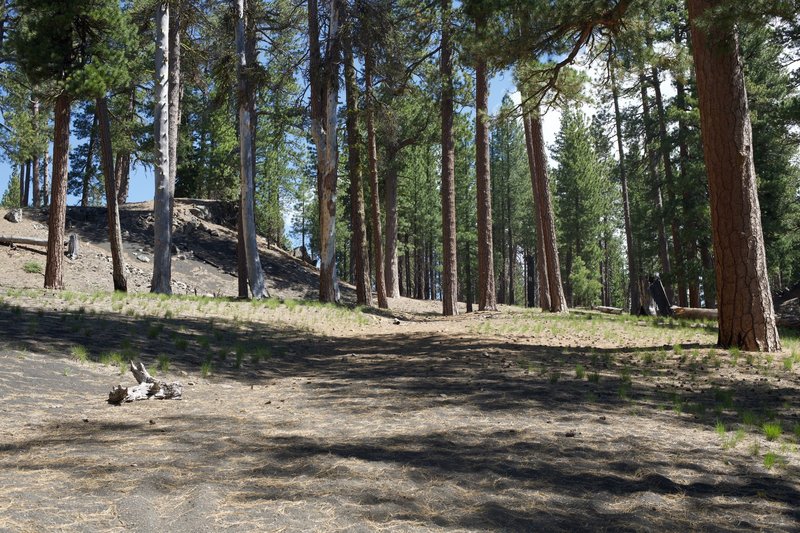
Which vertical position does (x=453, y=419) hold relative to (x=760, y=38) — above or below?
below

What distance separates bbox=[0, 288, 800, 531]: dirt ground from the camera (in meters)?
2.89

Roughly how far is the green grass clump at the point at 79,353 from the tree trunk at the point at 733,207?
29.7 feet

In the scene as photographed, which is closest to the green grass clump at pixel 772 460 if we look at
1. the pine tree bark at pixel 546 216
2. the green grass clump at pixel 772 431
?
the green grass clump at pixel 772 431

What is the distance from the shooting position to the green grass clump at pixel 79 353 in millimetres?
6438

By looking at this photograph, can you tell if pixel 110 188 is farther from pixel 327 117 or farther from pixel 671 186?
pixel 671 186

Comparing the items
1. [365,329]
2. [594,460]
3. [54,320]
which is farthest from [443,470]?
[365,329]

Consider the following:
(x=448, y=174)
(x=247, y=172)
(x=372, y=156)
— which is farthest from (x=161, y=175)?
(x=448, y=174)

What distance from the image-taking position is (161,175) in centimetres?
1566

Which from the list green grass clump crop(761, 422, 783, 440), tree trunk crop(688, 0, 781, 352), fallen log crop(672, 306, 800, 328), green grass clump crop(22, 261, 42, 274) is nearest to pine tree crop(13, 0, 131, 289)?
green grass clump crop(22, 261, 42, 274)

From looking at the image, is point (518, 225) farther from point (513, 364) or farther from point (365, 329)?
point (513, 364)

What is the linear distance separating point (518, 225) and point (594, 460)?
154 ft

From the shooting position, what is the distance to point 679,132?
22.6 meters

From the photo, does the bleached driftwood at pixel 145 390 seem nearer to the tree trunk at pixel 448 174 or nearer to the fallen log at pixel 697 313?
the tree trunk at pixel 448 174

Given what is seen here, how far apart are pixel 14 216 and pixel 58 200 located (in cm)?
1285
